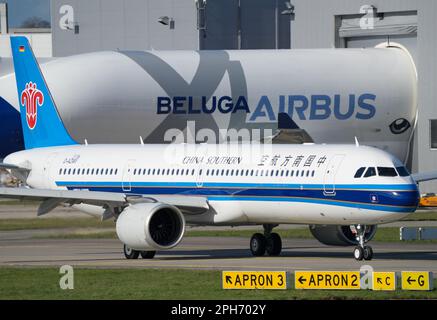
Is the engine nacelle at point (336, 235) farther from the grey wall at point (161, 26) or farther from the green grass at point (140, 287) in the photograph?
the grey wall at point (161, 26)

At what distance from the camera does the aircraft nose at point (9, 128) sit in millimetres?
60531

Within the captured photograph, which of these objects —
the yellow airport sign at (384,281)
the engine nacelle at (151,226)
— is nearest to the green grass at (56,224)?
the engine nacelle at (151,226)

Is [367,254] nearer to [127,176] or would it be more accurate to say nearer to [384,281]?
[384,281]

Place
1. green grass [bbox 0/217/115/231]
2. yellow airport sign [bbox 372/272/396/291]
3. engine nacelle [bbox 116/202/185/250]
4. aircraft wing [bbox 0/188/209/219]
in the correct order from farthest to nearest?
green grass [bbox 0/217/115/231] < aircraft wing [bbox 0/188/209/219] < engine nacelle [bbox 116/202/185/250] < yellow airport sign [bbox 372/272/396/291]

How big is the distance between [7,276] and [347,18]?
42.6m

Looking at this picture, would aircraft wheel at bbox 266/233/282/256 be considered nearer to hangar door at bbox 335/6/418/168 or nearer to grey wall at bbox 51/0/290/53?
hangar door at bbox 335/6/418/168

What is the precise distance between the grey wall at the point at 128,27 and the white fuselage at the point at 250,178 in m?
45.3

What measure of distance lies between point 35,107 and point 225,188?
938cm

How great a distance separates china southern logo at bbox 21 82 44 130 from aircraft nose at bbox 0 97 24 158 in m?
19.4

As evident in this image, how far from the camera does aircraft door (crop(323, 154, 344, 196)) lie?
107 feet

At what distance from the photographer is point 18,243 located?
140 feet

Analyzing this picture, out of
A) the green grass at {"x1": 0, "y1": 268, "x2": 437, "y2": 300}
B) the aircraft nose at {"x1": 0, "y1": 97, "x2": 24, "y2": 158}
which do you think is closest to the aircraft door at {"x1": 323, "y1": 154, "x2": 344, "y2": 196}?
the green grass at {"x1": 0, "y1": 268, "x2": 437, "y2": 300}

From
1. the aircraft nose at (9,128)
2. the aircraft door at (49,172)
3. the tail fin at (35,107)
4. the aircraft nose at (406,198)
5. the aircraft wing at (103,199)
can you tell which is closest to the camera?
the aircraft nose at (406,198)

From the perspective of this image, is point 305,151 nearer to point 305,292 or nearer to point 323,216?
point 323,216
